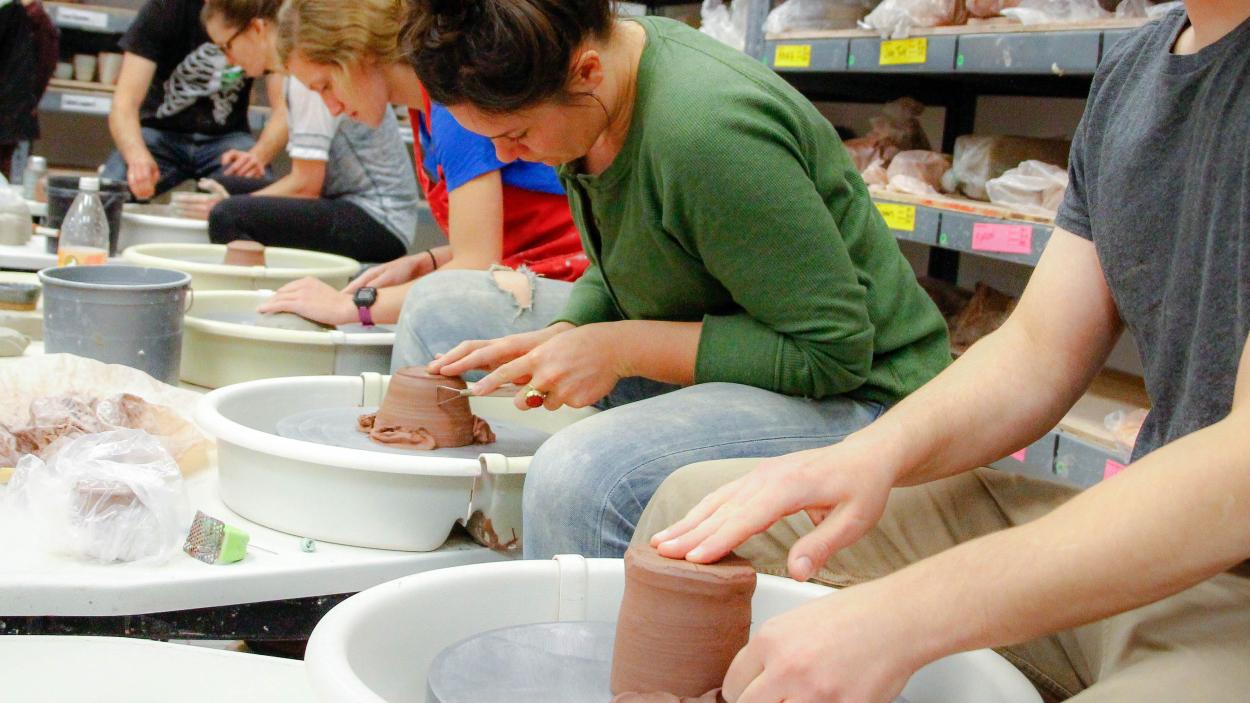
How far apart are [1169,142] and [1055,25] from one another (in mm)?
1376

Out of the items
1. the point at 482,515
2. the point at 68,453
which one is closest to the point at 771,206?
the point at 482,515

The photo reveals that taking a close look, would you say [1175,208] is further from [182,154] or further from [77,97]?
[77,97]

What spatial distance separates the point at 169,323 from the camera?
7.11 ft

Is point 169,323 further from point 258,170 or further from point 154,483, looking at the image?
point 258,170

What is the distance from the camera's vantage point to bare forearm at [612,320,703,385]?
5.47ft

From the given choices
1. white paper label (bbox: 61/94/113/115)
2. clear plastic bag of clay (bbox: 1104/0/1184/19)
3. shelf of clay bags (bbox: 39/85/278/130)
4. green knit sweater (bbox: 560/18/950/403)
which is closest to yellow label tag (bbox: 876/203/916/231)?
clear plastic bag of clay (bbox: 1104/0/1184/19)

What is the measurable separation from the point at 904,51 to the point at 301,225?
1.84 meters

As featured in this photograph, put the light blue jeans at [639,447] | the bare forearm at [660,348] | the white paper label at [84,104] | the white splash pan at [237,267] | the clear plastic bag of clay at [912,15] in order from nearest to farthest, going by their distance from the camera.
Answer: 1. the light blue jeans at [639,447]
2. the bare forearm at [660,348]
3. the clear plastic bag of clay at [912,15]
4. the white splash pan at [237,267]
5. the white paper label at [84,104]

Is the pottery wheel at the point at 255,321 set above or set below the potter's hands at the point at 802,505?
below

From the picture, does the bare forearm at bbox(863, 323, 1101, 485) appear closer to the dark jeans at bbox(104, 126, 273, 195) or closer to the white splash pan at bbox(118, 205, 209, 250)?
the white splash pan at bbox(118, 205, 209, 250)

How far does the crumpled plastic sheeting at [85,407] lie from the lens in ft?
5.77

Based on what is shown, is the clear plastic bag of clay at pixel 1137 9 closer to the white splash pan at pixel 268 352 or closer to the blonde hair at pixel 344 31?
the blonde hair at pixel 344 31

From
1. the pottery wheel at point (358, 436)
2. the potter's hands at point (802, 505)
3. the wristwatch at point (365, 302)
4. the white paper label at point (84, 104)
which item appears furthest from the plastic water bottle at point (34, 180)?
the potter's hands at point (802, 505)

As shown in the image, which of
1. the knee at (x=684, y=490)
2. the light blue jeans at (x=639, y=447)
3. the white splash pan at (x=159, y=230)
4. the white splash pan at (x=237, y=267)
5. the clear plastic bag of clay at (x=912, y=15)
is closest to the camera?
the knee at (x=684, y=490)
